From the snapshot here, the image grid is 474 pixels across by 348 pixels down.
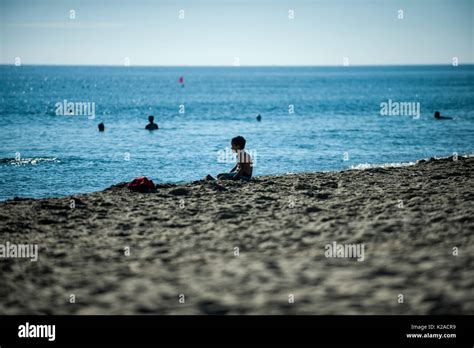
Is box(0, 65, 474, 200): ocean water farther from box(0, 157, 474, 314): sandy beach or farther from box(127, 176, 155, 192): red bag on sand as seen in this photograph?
box(0, 157, 474, 314): sandy beach

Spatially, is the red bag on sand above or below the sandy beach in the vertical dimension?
above

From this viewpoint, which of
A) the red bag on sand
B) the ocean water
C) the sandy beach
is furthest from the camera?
the ocean water

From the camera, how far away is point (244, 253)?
7.10 meters

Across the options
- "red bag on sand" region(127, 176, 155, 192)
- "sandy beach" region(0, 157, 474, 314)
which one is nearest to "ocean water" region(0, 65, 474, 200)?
"red bag on sand" region(127, 176, 155, 192)

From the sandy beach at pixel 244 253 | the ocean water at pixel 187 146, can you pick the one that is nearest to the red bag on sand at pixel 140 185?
the sandy beach at pixel 244 253

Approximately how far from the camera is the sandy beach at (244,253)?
5453mm

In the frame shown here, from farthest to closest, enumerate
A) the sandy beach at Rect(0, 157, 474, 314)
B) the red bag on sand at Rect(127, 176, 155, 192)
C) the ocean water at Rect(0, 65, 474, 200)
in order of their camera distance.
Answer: the ocean water at Rect(0, 65, 474, 200), the red bag on sand at Rect(127, 176, 155, 192), the sandy beach at Rect(0, 157, 474, 314)

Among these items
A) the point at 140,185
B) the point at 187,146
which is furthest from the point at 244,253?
the point at 187,146

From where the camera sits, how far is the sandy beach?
17.9ft

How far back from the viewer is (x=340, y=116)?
53.5m

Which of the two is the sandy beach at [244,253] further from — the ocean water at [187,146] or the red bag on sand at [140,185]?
the ocean water at [187,146]

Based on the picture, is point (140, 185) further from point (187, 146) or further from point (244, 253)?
point (187, 146)
